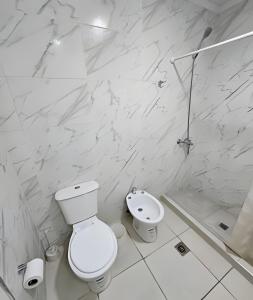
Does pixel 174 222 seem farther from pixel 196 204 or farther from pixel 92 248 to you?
pixel 92 248

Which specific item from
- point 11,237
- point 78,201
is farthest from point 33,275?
point 78,201

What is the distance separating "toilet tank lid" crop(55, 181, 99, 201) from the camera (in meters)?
1.21

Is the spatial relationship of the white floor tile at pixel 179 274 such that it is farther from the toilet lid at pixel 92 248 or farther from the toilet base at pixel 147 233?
the toilet lid at pixel 92 248

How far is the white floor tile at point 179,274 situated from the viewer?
1.13 m

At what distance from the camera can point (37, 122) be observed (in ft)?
3.41

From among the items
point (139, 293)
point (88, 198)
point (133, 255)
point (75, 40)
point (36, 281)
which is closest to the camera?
point (36, 281)

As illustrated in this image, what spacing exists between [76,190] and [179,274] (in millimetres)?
1193

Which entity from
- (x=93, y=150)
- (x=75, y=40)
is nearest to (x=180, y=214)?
(x=93, y=150)

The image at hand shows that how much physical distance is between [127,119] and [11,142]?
95 cm

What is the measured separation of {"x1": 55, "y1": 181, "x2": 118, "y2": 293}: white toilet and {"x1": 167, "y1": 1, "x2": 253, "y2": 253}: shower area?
1.16 meters

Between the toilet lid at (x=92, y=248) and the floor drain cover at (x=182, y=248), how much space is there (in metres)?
0.78

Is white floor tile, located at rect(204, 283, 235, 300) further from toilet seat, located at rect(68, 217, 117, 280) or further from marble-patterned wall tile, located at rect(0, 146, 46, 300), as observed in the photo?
marble-patterned wall tile, located at rect(0, 146, 46, 300)

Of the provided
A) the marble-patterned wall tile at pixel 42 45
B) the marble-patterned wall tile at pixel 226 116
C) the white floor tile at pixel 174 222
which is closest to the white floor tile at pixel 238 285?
the white floor tile at pixel 174 222

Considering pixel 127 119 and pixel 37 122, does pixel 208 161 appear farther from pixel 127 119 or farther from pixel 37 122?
pixel 37 122
